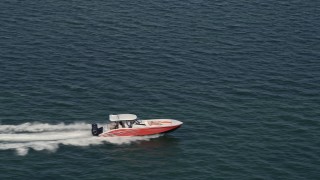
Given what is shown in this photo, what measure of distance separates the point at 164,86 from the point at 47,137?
29.3 metres

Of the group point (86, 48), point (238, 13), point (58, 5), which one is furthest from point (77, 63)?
point (238, 13)

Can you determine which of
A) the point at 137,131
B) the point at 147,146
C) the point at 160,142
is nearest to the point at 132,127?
the point at 137,131

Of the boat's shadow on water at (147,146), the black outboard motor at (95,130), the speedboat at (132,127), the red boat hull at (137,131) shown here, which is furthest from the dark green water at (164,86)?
the black outboard motor at (95,130)

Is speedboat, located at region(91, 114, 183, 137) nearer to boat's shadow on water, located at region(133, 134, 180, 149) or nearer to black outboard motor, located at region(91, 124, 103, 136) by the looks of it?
black outboard motor, located at region(91, 124, 103, 136)

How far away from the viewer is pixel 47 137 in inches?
4429

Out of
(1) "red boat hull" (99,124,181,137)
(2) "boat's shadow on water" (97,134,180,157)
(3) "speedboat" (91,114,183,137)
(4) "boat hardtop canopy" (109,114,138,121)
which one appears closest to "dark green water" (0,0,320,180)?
(2) "boat's shadow on water" (97,134,180,157)

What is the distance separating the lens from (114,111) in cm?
12212

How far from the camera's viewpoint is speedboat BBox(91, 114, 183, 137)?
11438 centimetres

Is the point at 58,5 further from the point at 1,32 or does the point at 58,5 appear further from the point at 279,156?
the point at 279,156

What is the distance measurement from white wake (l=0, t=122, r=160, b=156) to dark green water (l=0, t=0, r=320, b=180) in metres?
0.17

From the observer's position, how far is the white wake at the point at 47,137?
110 m

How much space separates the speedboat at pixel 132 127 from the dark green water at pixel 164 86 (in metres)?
1.54

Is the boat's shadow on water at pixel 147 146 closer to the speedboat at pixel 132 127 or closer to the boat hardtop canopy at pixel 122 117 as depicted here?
the speedboat at pixel 132 127

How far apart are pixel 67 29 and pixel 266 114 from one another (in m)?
56.2
